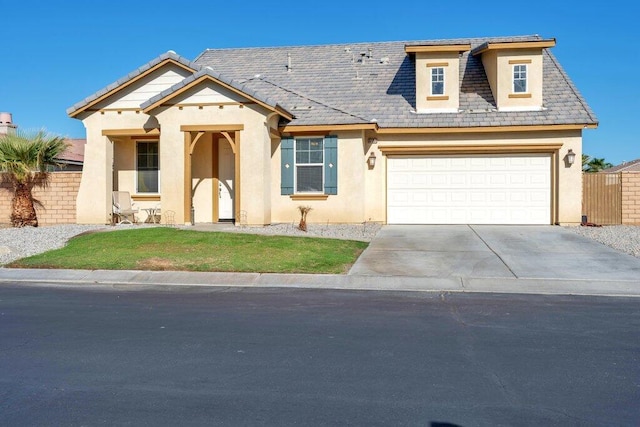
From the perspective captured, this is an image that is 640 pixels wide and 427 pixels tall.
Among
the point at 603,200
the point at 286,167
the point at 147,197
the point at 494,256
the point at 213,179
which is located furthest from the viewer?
the point at 603,200

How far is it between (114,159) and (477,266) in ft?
43.5

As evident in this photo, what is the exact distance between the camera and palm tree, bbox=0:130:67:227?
19016 mm

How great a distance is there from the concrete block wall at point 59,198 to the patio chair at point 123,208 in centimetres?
139

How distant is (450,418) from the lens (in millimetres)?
4707

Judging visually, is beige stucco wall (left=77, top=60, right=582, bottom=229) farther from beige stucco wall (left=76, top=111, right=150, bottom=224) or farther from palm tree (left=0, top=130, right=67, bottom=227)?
palm tree (left=0, top=130, right=67, bottom=227)

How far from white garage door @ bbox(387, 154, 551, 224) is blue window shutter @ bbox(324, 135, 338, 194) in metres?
2.06

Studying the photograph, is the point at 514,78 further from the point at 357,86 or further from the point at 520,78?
the point at 357,86

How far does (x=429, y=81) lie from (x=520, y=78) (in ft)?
9.87

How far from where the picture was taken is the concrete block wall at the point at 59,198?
20.0 metres

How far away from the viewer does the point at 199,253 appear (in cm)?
1366

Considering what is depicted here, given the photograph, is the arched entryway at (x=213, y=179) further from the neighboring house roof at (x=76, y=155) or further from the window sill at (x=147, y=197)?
the neighboring house roof at (x=76, y=155)

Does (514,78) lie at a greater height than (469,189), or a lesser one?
greater

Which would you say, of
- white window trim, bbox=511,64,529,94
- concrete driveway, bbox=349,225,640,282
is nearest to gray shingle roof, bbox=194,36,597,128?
white window trim, bbox=511,64,529,94

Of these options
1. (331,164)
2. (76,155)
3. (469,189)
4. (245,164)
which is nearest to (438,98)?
(469,189)
